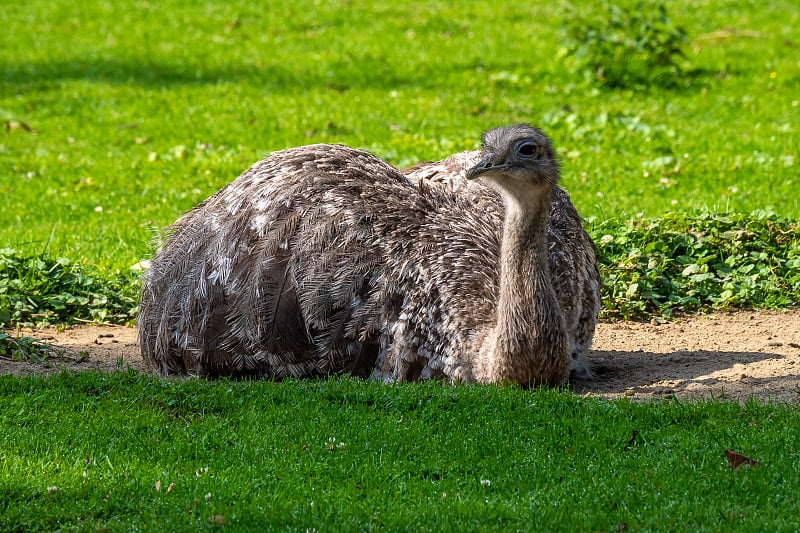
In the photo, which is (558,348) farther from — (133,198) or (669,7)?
(669,7)

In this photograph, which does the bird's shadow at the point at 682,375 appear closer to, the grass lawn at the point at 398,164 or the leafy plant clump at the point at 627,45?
the grass lawn at the point at 398,164

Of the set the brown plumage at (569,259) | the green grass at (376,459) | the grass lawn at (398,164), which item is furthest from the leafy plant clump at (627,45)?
the green grass at (376,459)

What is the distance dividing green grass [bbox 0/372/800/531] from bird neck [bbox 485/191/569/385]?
307 millimetres

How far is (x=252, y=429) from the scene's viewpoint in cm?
628

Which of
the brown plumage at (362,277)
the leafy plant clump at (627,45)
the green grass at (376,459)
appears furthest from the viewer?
the leafy plant clump at (627,45)

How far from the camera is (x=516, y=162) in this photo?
7.14 metres

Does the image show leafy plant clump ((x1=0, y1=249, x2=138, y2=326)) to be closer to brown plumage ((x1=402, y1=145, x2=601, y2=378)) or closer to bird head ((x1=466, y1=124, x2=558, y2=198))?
brown plumage ((x1=402, y1=145, x2=601, y2=378))

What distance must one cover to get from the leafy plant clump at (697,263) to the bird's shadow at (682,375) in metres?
1.10

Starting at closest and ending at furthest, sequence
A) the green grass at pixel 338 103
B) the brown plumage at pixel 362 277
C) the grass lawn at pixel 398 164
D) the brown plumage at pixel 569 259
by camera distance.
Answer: the grass lawn at pixel 398 164 < the brown plumage at pixel 362 277 < the brown plumage at pixel 569 259 < the green grass at pixel 338 103

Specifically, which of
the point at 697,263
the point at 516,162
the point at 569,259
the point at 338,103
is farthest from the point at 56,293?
the point at 338,103

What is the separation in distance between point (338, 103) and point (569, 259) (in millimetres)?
9021

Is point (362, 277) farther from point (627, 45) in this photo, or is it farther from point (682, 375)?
point (627, 45)

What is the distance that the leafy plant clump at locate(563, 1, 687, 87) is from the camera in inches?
658

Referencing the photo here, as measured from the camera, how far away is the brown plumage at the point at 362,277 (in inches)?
282
